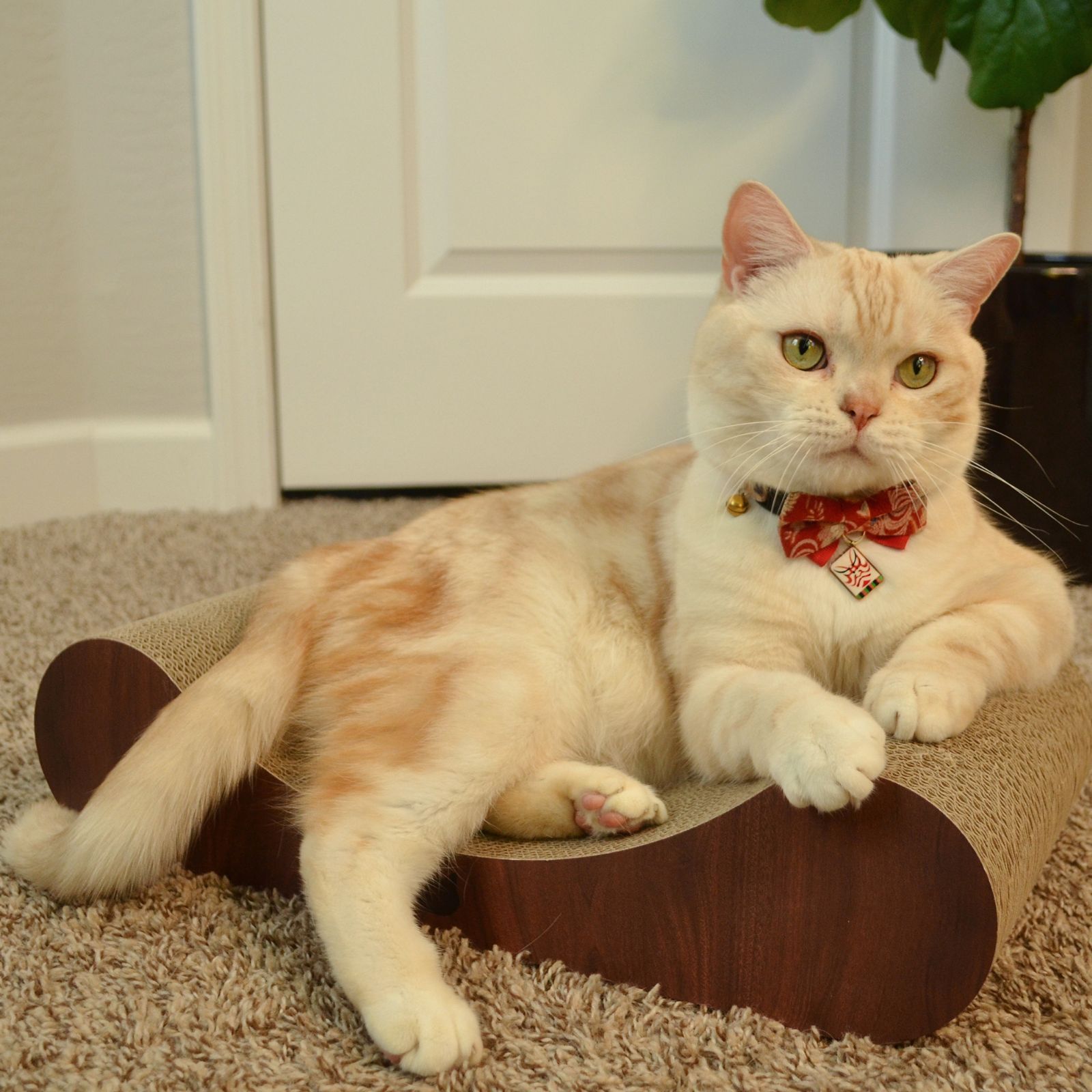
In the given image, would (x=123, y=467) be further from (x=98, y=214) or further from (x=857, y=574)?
(x=857, y=574)

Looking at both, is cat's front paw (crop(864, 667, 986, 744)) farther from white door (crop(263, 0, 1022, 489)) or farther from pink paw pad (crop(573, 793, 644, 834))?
white door (crop(263, 0, 1022, 489))

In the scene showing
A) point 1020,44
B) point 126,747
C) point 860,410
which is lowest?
point 126,747

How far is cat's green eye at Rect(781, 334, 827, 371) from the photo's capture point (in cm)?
107

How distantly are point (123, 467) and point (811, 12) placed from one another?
1.57m

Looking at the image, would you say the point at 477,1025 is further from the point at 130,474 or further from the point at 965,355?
the point at 130,474

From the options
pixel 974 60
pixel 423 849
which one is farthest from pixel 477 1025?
pixel 974 60

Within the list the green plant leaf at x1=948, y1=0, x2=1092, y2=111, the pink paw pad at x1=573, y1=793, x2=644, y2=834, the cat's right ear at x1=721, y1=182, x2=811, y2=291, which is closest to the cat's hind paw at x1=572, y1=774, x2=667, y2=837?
the pink paw pad at x1=573, y1=793, x2=644, y2=834

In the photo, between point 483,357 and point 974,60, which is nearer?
point 974,60

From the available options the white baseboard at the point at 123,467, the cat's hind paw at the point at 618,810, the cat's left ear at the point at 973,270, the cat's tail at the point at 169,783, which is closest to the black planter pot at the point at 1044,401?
the cat's left ear at the point at 973,270

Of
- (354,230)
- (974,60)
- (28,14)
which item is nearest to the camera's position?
(974,60)

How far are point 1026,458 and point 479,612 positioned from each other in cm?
123

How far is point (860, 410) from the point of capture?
1006 mm

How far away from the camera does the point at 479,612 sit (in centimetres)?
117

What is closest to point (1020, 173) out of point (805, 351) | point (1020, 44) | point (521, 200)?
point (1020, 44)
